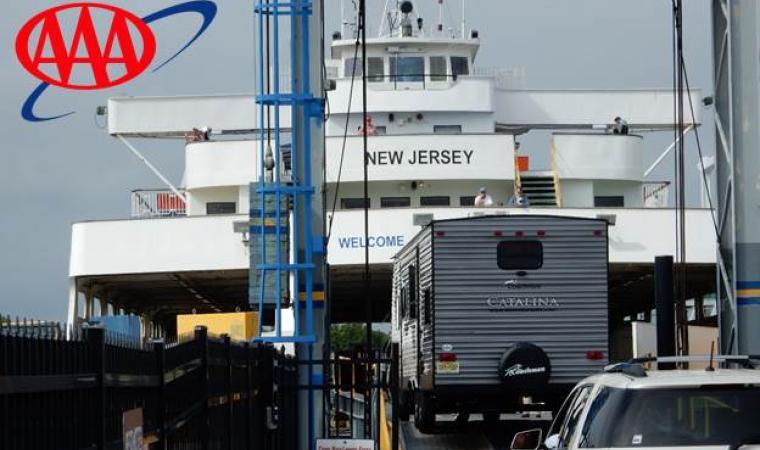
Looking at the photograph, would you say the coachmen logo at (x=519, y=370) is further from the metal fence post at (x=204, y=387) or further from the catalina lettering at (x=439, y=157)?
the catalina lettering at (x=439, y=157)

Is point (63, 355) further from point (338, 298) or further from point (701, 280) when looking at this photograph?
point (338, 298)

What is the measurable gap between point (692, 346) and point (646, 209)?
3126 millimetres

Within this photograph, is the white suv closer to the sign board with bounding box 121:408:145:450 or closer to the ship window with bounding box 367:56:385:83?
Result: the sign board with bounding box 121:408:145:450

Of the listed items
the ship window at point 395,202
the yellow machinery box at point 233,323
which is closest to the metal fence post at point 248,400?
the yellow machinery box at point 233,323

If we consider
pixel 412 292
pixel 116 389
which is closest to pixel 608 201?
pixel 412 292

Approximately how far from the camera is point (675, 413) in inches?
320

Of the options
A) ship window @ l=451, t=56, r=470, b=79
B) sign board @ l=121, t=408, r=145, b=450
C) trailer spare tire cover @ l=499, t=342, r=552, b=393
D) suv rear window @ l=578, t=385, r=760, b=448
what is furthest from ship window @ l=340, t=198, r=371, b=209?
sign board @ l=121, t=408, r=145, b=450

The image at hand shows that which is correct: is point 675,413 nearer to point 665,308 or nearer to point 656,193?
point 665,308

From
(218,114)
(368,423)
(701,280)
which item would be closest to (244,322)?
(368,423)

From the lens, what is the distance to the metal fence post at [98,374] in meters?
6.06

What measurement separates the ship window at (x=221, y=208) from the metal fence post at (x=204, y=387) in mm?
23733

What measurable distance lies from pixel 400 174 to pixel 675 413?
951 inches

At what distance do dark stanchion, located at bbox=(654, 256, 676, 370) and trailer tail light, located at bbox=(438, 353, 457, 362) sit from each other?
279cm

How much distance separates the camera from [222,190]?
3362 centimetres
